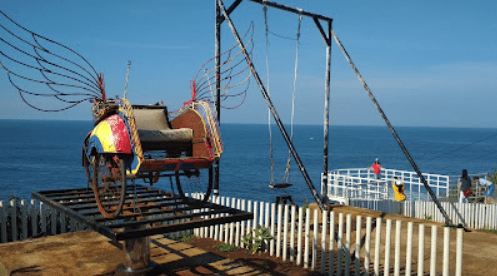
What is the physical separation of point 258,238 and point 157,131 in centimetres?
383

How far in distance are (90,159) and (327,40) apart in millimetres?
7991

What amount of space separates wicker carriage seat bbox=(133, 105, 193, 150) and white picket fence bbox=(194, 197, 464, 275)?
2.87m

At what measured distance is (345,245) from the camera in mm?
8219

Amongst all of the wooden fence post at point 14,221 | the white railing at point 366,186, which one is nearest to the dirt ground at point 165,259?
the wooden fence post at point 14,221

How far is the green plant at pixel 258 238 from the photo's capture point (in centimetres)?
965

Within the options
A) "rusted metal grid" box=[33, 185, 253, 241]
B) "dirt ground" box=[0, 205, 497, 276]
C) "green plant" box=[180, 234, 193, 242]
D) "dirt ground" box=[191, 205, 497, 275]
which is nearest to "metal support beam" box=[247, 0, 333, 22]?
"rusted metal grid" box=[33, 185, 253, 241]

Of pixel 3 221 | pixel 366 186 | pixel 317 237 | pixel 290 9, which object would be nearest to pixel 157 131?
pixel 317 237

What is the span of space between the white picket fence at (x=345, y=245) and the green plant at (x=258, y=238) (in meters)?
0.12

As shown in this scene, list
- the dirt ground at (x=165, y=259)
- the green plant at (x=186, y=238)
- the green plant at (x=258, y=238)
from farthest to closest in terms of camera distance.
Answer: the green plant at (x=186, y=238), the green plant at (x=258, y=238), the dirt ground at (x=165, y=259)

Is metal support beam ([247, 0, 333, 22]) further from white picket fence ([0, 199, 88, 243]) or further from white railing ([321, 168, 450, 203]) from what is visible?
white picket fence ([0, 199, 88, 243])

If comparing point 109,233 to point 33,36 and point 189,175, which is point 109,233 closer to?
point 189,175

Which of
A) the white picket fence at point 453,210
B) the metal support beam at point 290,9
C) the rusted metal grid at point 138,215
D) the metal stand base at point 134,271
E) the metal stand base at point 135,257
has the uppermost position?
the metal support beam at point 290,9

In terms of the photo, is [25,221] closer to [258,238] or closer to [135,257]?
[135,257]

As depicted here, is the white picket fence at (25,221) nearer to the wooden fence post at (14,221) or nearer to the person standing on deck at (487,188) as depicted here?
the wooden fence post at (14,221)
